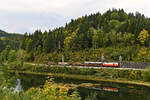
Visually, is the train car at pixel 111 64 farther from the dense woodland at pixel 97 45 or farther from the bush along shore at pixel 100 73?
the dense woodland at pixel 97 45

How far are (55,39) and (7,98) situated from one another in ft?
241

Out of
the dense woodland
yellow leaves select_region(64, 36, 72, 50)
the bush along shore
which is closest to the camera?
the bush along shore

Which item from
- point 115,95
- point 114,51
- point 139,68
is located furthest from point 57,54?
point 115,95

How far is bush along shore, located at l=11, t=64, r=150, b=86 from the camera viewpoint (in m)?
39.8

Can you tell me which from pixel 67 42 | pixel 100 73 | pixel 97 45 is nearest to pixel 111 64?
pixel 100 73

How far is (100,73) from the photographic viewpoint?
47781 mm

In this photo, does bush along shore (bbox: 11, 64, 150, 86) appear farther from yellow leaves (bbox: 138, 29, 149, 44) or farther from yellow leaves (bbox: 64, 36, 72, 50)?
yellow leaves (bbox: 138, 29, 149, 44)

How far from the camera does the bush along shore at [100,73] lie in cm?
3975

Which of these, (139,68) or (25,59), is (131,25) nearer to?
(139,68)

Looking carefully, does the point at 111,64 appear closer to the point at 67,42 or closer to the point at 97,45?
the point at 97,45

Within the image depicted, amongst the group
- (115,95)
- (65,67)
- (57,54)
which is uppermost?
(57,54)

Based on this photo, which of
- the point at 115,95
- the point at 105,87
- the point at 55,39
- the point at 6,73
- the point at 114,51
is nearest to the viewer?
the point at 6,73

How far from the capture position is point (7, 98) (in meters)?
8.08

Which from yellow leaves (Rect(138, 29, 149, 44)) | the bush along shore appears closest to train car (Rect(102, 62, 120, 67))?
the bush along shore
